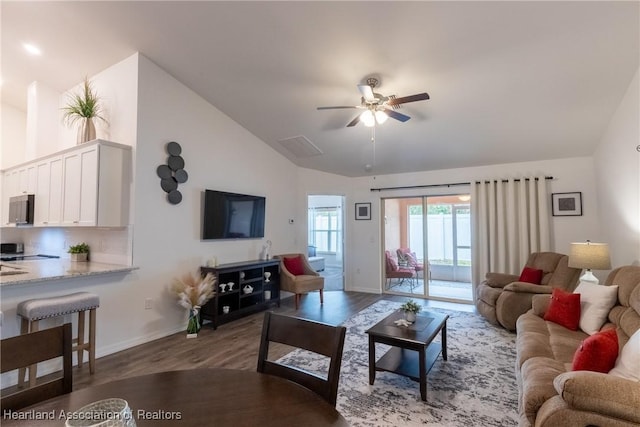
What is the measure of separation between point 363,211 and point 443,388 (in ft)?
14.4

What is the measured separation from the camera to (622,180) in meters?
3.69

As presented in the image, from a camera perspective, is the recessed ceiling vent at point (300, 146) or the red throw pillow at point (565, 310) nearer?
the red throw pillow at point (565, 310)

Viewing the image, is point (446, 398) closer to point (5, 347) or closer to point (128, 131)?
point (5, 347)

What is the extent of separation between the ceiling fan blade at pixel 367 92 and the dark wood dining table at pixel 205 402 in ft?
8.25

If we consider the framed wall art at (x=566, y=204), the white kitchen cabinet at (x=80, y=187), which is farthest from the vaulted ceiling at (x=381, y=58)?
the white kitchen cabinet at (x=80, y=187)

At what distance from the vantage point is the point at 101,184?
3.49 metres

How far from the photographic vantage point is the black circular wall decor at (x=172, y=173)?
157 inches

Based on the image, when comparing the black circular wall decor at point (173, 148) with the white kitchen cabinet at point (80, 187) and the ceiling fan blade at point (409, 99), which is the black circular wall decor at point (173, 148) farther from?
the ceiling fan blade at point (409, 99)

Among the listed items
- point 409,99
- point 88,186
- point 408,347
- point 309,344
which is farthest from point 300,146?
point 309,344

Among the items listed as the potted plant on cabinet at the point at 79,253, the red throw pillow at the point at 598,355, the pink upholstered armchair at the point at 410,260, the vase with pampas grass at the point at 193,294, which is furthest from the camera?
the pink upholstered armchair at the point at 410,260

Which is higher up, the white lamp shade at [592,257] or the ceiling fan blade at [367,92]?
the ceiling fan blade at [367,92]

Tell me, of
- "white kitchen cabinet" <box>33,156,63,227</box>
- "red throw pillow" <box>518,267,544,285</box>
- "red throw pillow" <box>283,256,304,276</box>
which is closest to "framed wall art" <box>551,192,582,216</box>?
"red throw pillow" <box>518,267,544,285</box>

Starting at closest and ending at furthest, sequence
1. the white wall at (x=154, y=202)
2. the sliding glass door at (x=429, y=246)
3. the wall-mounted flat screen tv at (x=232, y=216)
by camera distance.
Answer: the white wall at (x=154, y=202), the wall-mounted flat screen tv at (x=232, y=216), the sliding glass door at (x=429, y=246)

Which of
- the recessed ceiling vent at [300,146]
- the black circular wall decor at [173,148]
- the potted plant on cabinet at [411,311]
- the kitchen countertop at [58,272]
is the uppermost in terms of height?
the recessed ceiling vent at [300,146]
